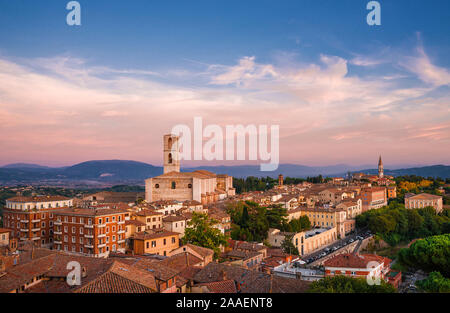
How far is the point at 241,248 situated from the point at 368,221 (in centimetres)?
2627

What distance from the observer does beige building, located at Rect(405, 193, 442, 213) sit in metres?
55.5

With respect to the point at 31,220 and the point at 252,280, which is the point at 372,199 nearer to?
the point at 252,280

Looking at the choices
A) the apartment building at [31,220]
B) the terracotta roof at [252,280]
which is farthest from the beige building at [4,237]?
the terracotta roof at [252,280]

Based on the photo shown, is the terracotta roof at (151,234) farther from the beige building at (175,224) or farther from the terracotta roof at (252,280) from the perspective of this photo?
the terracotta roof at (252,280)

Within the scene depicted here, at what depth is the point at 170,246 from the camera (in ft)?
80.2

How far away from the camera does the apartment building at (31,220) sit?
26766mm

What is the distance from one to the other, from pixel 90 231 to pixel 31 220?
6765 mm

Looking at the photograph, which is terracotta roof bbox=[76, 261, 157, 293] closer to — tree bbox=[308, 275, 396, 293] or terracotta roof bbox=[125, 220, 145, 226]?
tree bbox=[308, 275, 396, 293]

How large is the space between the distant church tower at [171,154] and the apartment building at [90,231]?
1012 inches

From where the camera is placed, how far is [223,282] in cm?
1421

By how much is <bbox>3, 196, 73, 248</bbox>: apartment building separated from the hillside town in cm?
8

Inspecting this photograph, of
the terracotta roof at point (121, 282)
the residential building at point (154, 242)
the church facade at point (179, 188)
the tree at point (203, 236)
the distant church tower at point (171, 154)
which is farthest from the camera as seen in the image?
the distant church tower at point (171, 154)
